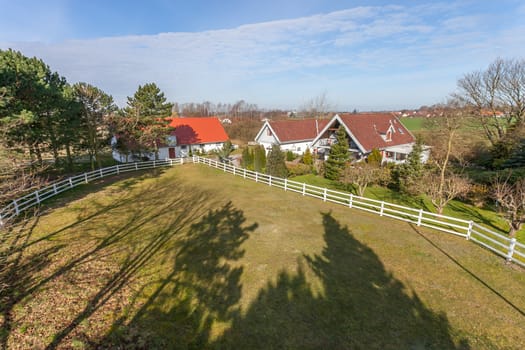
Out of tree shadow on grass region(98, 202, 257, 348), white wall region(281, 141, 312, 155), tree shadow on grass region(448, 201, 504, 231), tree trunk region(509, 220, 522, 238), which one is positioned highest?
white wall region(281, 141, 312, 155)

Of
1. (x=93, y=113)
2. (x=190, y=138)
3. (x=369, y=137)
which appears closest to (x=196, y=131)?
(x=190, y=138)

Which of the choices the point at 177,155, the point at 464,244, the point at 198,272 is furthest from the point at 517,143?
the point at 177,155

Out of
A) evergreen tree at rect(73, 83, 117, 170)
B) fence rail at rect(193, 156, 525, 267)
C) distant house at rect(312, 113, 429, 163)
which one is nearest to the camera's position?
fence rail at rect(193, 156, 525, 267)

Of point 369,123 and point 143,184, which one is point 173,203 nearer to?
point 143,184

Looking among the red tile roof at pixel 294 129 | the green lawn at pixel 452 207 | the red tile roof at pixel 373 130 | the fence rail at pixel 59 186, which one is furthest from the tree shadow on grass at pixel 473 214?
the fence rail at pixel 59 186

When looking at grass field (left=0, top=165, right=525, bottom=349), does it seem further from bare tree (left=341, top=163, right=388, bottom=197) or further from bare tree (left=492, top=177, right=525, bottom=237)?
bare tree (left=341, top=163, right=388, bottom=197)

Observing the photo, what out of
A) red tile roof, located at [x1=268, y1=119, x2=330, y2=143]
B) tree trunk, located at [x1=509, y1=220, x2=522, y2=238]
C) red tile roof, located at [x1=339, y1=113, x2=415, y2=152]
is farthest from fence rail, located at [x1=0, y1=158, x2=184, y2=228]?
red tile roof, located at [x1=339, y1=113, x2=415, y2=152]

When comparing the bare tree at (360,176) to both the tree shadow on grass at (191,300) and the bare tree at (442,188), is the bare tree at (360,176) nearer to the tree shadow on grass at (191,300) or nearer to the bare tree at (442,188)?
the bare tree at (442,188)
